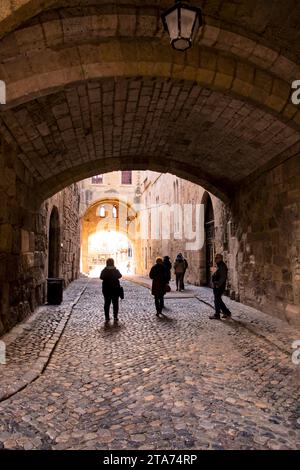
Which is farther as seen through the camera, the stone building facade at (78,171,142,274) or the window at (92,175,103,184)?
the window at (92,175,103,184)

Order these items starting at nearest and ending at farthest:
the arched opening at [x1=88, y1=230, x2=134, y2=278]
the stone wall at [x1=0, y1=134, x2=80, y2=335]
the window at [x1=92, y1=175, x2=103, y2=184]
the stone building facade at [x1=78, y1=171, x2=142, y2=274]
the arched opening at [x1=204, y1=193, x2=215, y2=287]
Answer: the stone wall at [x1=0, y1=134, x2=80, y2=335]
the arched opening at [x1=204, y1=193, x2=215, y2=287]
the stone building facade at [x1=78, y1=171, x2=142, y2=274]
the window at [x1=92, y1=175, x2=103, y2=184]
the arched opening at [x1=88, y1=230, x2=134, y2=278]

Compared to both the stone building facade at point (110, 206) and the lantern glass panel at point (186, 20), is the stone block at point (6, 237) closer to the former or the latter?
the lantern glass panel at point (186, 20)

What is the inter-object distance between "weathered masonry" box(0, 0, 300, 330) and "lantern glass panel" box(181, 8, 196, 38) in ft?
1.94

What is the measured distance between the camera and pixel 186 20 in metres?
3.22

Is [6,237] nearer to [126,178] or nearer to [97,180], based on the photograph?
[97,180]

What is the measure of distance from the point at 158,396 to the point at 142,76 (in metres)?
3.64

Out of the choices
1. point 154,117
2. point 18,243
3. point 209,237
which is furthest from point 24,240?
point 209,237

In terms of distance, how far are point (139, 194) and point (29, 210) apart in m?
21.1

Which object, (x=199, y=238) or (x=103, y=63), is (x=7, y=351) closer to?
(x=103, y=63)

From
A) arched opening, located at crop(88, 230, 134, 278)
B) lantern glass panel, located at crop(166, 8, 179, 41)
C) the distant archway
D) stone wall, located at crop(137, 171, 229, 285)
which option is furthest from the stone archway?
lantern glass panel, located at crop(166, 8, 179, 41)

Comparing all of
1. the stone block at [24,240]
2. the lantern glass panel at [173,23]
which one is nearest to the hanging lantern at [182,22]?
the lantern glass panel at [173,23]

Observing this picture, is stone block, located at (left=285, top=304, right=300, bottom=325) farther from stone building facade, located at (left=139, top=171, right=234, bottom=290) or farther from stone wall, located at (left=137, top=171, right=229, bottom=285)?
stone wall, located at (left=137, top=171, right=229, bottom=285)

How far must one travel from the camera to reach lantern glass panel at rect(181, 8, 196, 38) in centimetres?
321

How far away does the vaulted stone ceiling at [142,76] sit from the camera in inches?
145
